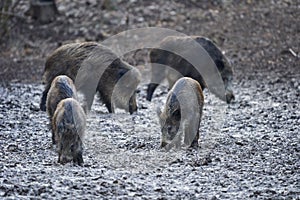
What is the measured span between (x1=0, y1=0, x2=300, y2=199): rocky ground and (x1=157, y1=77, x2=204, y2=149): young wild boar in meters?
0.18

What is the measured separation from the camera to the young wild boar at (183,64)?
12.6 m

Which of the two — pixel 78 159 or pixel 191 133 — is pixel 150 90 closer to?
pixel 191 133

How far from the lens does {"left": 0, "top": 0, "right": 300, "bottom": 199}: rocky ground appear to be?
6.95m

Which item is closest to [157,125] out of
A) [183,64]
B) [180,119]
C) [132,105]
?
[132,105]

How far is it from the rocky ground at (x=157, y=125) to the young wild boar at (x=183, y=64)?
1.10 feet

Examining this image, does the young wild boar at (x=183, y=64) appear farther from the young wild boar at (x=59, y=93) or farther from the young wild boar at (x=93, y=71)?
the young wild boar at (x=59, y=93)

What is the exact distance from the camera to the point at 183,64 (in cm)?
1268

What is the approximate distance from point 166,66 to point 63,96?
13.8 feet

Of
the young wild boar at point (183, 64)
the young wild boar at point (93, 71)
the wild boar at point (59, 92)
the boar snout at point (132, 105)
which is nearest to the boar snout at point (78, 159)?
the wild boar at point (59, 92)

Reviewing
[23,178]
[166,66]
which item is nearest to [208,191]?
[23,178]

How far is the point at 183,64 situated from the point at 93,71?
6.35 ft

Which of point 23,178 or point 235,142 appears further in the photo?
point 235,142

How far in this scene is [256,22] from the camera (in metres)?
17.2

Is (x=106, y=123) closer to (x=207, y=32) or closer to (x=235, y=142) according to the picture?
(x=235, y=142)
